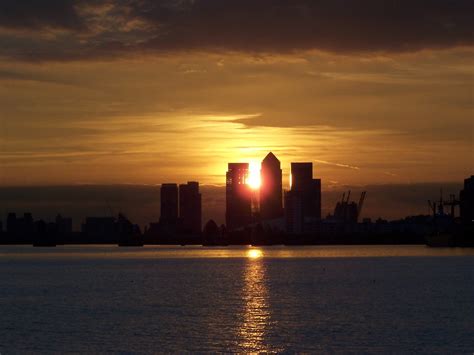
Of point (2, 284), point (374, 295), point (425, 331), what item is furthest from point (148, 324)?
point (2, 284)

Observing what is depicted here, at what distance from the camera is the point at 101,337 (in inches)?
3113

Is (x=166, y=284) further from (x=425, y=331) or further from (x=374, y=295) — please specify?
(x=425, y=331)

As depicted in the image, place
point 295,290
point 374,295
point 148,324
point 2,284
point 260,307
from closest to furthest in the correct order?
point 148,324
point 260,307
point 374,295
point 295,290
point 2,284

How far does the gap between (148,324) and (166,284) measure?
68.0m

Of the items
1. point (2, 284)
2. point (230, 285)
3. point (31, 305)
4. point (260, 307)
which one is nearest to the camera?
point (260, 307)

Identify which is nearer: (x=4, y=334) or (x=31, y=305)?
(x=4, y=334)

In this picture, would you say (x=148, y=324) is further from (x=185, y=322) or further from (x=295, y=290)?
(x=295, y=290)

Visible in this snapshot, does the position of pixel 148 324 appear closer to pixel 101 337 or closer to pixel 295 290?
pixel 101 337

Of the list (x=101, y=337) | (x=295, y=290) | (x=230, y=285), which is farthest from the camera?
(x=230, y=285)

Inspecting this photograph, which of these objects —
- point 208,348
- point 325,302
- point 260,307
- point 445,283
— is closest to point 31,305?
point 260,307

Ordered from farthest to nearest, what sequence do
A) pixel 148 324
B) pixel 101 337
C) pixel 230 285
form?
pixel 230 285 → pixel 148 324 → pixel 101 337

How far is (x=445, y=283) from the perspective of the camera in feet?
516

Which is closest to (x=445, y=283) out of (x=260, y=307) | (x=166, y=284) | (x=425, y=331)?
(x=166, y=284)

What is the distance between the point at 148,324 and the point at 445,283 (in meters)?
83.0
